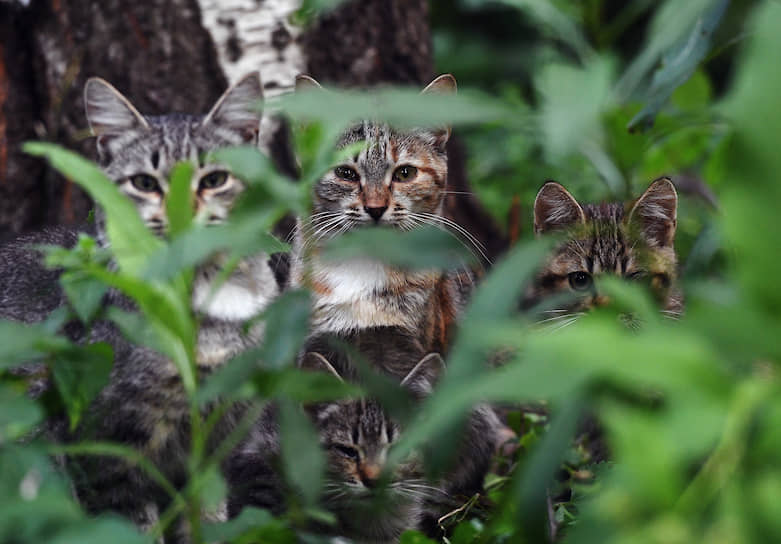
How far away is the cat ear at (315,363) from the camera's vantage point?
8.48 feet

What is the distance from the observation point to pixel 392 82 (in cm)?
381

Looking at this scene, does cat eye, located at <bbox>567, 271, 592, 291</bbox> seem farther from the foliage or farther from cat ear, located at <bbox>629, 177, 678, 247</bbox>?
the foliage

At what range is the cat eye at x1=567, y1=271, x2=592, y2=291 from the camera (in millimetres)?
2971

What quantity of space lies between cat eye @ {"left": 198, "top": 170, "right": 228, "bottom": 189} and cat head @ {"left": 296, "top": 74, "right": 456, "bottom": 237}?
0.36m

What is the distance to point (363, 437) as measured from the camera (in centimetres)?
260

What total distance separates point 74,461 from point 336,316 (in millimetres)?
1078

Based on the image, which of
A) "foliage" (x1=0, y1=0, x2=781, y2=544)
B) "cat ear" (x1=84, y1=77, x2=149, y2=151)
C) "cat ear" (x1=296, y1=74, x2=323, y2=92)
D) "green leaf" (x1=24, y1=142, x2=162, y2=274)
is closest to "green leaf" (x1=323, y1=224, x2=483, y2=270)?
"foliage" (x1=0, y1=0, x2=781, y2=544)

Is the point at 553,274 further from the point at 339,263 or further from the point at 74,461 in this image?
the point at 74,461

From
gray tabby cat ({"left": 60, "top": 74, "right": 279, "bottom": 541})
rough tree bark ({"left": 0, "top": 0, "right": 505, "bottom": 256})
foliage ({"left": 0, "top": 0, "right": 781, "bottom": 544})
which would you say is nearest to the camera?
foliage ({"left": 0, "top": 0, "right": 781, "bottom": 544})

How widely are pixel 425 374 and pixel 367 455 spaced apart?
0.28 metres

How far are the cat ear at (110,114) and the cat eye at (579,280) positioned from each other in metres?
1.47

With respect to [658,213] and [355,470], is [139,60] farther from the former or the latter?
[658,213]

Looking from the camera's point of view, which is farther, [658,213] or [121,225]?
[658,213]

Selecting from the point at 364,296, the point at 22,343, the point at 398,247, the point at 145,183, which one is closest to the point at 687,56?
the point at 398,247
